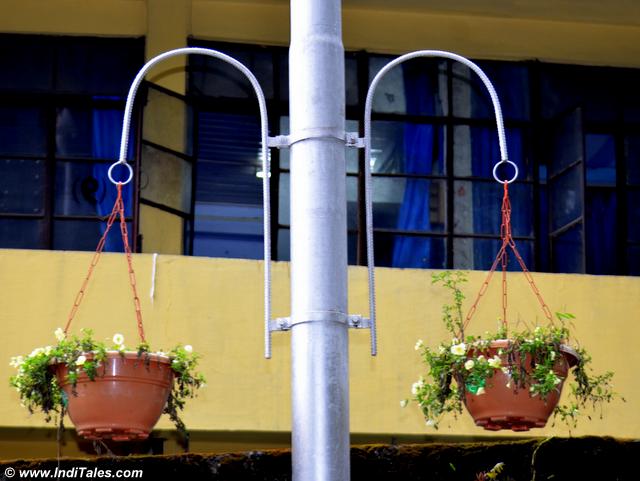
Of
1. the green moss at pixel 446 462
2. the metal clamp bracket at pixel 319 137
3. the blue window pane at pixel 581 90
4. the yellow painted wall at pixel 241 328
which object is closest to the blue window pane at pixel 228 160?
the yellow painted wall at pixel 241 328

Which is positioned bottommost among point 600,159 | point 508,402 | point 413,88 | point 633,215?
point 508,402

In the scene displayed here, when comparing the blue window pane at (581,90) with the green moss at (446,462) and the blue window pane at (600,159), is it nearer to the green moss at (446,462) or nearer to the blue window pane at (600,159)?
the blue window pane at (600,159)

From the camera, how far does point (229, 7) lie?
970cm

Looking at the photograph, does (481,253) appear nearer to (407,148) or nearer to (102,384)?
(407,148)

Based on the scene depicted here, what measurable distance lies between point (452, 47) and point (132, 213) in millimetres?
2546

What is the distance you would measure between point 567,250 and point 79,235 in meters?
3.02

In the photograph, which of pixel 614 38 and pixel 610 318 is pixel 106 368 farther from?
pixel 614 38

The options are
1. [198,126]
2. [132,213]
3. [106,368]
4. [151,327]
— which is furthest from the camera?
[198,126]

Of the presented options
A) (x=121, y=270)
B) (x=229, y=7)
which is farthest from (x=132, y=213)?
(x=229, y=7)

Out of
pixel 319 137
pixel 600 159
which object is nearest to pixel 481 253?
pixel 600 159

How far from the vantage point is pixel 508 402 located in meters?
5.20

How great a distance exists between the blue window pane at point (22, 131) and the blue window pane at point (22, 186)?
88 mm

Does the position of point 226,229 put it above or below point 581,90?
below

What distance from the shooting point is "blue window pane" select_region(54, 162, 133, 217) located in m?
9.26
